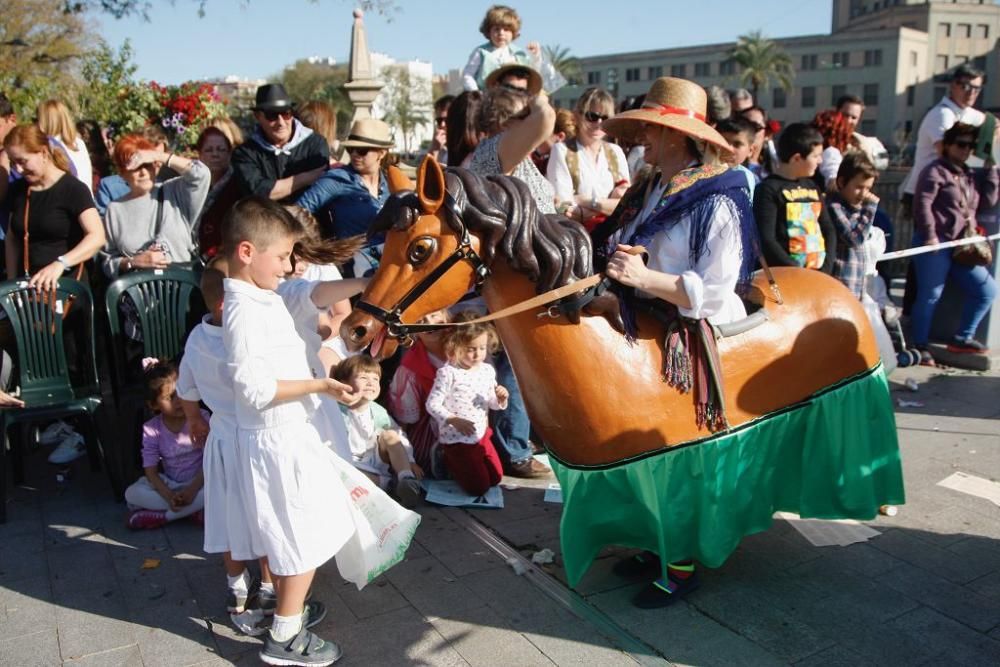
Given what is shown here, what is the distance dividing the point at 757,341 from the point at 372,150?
282cm

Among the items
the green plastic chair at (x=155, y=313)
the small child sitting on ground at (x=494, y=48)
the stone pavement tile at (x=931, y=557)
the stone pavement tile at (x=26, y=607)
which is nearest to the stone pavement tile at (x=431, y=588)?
the stone pavement tile at (x=26, y=607)

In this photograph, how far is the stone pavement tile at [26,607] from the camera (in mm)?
3291

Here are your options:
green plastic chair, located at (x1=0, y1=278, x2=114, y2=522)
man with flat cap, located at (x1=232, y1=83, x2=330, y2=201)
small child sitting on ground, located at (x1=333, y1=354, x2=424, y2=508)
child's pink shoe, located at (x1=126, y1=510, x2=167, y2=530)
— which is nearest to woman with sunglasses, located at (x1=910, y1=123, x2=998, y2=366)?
small child sitting on ground, located at (x1=333, y1=354, x2=424, y2=508)

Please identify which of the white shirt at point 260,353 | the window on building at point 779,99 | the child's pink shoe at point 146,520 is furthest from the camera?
the window on building at point 779,99

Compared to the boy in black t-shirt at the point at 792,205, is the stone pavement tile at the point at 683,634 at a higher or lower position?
lower

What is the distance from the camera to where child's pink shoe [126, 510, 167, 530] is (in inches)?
166

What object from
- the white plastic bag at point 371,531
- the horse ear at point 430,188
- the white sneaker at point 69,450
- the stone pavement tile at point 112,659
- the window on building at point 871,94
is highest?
the window on building at point 871,94

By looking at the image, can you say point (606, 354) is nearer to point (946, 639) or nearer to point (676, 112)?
point (676, 112)

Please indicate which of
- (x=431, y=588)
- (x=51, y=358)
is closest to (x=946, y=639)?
(x=431, y=588)

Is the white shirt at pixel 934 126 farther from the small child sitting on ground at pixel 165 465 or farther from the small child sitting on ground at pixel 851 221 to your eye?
the small child sitting on ground at pixel 165 465

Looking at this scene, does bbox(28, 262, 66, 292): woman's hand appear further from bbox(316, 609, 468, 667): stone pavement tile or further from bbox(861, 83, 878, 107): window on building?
bbox(861, 83, 878, 107): window on building

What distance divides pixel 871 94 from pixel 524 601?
248 feet

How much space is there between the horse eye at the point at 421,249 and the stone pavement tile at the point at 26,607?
7.23ft

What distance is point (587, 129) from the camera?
6059 millimetres
